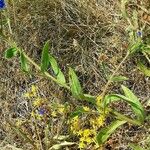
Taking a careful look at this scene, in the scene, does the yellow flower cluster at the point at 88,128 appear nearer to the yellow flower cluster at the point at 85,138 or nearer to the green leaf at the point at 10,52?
the yellow flower cluster at the point at 85,138

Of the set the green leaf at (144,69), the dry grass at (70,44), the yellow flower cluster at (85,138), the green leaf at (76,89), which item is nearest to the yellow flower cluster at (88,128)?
the yellow flower cluster at (85,138)

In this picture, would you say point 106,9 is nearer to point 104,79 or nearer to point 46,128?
point 104,79

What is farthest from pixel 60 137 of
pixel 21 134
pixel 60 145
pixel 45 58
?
pixel 45 58

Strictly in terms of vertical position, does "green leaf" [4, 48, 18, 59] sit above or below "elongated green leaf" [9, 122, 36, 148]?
above

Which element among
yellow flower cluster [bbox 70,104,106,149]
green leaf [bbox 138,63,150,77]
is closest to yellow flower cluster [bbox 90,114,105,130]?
yellow flower cluster [bbox 70,104,106,149]

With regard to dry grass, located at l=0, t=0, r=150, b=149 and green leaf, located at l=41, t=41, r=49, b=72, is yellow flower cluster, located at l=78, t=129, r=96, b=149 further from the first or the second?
green leaf, located at l=41, t=41, r=49, b=72

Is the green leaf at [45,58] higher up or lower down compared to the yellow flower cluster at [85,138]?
higher up

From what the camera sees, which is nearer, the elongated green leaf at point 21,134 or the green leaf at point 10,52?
the green leaf at point 10,52

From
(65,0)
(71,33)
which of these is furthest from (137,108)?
(65,0)
